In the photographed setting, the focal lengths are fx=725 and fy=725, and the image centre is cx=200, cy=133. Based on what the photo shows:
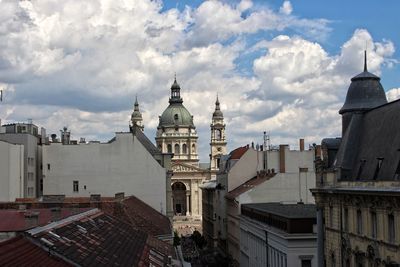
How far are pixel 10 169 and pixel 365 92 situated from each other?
1391 inches

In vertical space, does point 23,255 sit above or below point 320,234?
above

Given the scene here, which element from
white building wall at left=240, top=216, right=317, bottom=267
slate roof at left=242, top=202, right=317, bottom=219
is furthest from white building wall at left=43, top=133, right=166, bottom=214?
slate roof at left=242, top=202, right=317, bottom=219

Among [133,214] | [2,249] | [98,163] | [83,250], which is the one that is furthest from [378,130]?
[98,163]

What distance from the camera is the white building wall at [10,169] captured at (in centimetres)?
6881

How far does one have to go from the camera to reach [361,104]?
5072cm

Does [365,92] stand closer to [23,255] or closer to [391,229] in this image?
[391,229]

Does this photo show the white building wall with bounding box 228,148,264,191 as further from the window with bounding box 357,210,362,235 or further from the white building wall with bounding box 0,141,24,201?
the window with bounding box 357,210,362,235

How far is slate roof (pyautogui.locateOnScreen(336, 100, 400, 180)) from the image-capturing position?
41.8 m

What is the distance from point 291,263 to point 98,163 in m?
28.3

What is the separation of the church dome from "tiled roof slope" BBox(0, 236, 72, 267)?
3144 cm

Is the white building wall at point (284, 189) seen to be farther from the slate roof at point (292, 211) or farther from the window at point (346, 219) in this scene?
the window at point (346, 219)

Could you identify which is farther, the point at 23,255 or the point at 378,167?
the point at 378,167

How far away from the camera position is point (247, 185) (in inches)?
3447

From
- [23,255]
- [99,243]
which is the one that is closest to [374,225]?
[99,243]
